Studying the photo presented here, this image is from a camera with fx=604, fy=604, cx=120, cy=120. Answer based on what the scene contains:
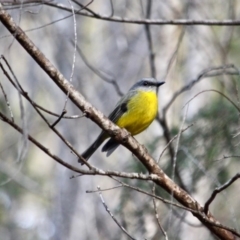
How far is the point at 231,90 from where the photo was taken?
6078mm

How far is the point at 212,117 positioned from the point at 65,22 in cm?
423

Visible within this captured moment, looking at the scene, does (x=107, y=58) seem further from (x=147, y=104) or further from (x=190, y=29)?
(x=147, y=104)

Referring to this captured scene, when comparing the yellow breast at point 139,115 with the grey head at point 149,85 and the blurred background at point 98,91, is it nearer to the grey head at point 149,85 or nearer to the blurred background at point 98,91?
the grey head at point 149,85

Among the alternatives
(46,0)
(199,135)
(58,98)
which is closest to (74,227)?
(58,98)

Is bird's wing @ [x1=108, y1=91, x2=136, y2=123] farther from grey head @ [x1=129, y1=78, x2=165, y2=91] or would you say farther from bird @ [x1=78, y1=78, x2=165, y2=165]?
Answer: grey head @ [x1=129, y1=78, x2=165, y2=91]

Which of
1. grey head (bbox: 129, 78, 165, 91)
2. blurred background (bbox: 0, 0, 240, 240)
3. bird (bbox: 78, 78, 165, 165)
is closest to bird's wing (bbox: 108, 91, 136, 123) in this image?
bird (bbox: 78, 78, 165, 165)

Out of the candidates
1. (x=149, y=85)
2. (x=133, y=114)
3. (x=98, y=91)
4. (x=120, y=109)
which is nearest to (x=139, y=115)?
(x=133, y=114)

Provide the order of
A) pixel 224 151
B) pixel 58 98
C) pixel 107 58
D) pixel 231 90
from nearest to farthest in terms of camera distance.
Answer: pixel 224 151
pixel 231 90
pixel 58 98
pixel 107 58

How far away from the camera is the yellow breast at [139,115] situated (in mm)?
5109

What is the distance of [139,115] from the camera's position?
5.13 metres

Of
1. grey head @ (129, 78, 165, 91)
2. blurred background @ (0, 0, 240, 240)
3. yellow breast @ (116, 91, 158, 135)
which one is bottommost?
yellow breast @ (116, 91, 158, 135)

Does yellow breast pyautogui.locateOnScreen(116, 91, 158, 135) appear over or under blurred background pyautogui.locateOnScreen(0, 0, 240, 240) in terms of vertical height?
under

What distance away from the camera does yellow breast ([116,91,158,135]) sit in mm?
5109

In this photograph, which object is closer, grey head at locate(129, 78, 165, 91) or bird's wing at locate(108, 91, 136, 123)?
bird's wing at locate(108, 91, 136, 123)
